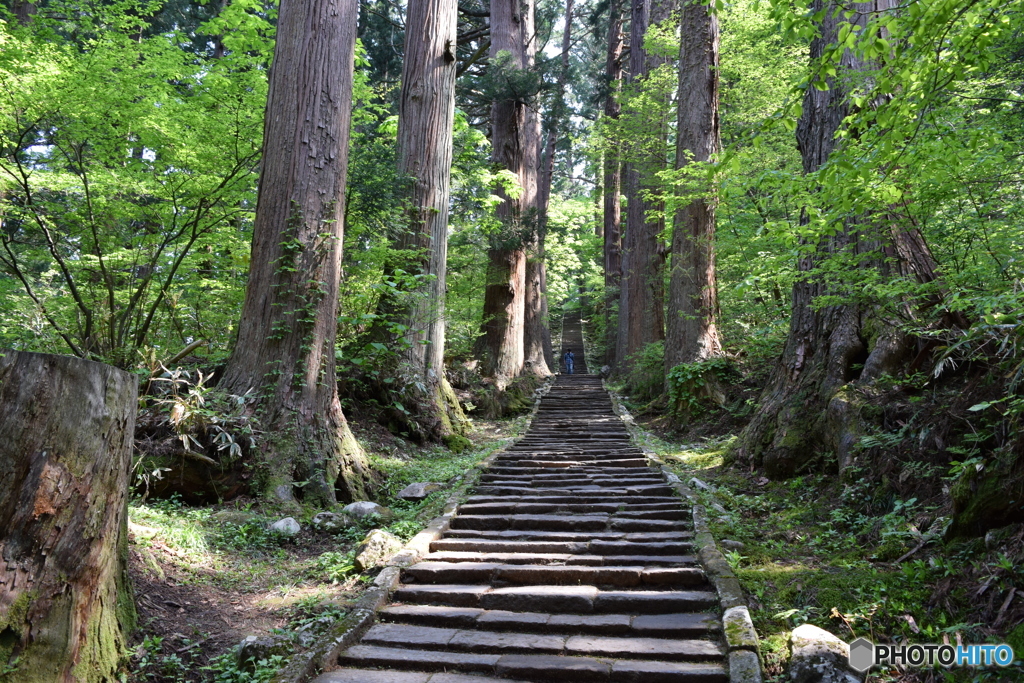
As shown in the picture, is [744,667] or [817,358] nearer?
[744,667]

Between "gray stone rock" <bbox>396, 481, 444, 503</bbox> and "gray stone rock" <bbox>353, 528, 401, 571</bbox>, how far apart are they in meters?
1.74

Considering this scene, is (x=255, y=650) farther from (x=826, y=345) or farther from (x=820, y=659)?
(x=826, y=345)

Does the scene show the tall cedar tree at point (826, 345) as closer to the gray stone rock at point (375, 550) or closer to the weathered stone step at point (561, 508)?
the weathered stone step at point (561, 508)

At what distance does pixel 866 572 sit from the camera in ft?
14.0

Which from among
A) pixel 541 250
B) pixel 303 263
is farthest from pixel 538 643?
pixel 541 250

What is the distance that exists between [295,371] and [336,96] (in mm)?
3245

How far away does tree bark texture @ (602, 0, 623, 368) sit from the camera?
Result: 854 inches

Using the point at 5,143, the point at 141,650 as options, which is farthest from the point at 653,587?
the point at 5,143

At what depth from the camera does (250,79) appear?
9.53 m

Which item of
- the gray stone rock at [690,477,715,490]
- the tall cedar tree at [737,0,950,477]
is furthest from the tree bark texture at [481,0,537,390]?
the gray stone rock at [690,477,715,490]

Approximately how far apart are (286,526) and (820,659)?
4.33 m

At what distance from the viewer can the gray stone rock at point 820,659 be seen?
3166 mm

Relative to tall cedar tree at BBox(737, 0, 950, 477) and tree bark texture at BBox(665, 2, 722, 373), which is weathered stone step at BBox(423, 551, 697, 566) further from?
tree bark texture at BBox(665, 2, 722, 373)

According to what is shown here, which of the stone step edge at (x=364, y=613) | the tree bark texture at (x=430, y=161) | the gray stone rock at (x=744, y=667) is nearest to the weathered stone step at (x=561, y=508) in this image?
the stone step edge at (x=364, y=613)
